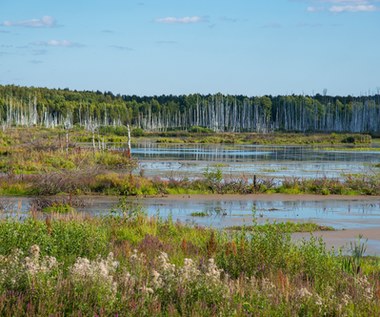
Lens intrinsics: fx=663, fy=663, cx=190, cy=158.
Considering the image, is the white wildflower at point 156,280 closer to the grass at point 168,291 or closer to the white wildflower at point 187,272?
the grass at point 168,291

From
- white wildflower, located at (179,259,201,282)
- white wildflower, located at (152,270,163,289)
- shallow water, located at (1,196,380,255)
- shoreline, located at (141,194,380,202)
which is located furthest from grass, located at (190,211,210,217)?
white wildflower, located at (152,270,163,289)

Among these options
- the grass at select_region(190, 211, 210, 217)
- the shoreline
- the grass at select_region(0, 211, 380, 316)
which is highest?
the grass at select_region(0, 211, 380, 316)

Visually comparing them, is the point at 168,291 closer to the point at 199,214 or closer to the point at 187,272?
the point at 187,272

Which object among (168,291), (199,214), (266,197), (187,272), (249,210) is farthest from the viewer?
(266,197)

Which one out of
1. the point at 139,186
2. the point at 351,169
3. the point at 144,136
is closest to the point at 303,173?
the point at 351,169

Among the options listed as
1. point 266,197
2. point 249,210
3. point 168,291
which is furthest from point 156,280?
point 266,197

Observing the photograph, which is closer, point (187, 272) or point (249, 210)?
point (187, 272)

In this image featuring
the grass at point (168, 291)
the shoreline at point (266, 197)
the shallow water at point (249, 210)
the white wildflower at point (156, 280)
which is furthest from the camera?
the shoreline at point (266, 197)

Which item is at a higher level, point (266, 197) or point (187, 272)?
point (187, 272)

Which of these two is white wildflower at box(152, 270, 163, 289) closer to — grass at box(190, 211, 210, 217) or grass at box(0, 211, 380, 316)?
grass at box(0, 211, 380, 316)

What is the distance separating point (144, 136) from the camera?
490ft

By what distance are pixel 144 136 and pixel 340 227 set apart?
127 m

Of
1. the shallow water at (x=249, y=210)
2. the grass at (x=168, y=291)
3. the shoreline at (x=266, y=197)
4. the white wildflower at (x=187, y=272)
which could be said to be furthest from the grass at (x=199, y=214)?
the white wildflower at (x=187, y=272)

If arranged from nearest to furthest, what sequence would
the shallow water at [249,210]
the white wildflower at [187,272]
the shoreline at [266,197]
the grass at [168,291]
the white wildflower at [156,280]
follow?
1. the grass at [168,291]
2. the white wildflower at [156,280]
3. the white wildflower at [187,272]
4. the shallow water at [249,210]
5. the shoreline at [266,197]
